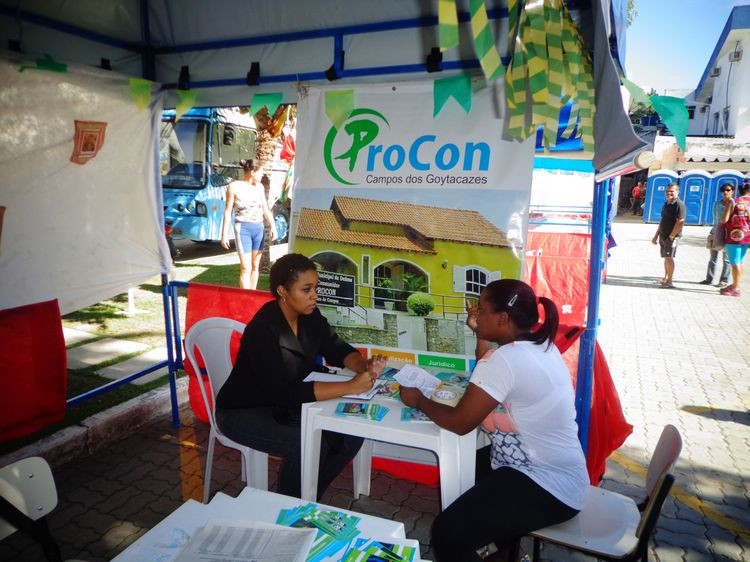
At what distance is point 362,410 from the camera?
242 centimetres

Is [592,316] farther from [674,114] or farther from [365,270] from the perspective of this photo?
[365,270]

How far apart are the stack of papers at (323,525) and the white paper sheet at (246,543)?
38 millimetres

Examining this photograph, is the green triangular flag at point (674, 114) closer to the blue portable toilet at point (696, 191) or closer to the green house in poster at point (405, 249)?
the green house in poster at point (405, 249)

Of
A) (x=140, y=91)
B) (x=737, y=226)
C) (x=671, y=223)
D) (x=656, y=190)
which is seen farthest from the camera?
(x=656, y=190)

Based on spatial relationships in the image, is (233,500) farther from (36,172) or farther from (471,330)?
(36,172)

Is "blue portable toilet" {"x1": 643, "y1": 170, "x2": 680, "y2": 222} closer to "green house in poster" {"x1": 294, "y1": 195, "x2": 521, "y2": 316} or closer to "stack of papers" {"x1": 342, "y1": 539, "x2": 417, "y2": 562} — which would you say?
"green house in poster" {"x1": 294, "y1": 195, "x2": 521, "y2": 316}

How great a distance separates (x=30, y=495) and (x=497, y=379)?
1801 mm

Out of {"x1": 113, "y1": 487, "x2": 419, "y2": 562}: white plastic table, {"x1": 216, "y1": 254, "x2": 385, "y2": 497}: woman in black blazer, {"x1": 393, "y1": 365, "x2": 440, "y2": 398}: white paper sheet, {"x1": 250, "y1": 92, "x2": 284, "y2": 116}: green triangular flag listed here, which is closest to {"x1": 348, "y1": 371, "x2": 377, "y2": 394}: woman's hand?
{"x1": 216, "y1": 254, "x2": 385, "y2": 497}: woman in black blazer

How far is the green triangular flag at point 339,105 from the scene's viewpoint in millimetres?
3338

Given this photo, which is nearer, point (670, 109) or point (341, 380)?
point (670, 109)

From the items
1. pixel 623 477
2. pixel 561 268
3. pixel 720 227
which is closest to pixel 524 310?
pixel 623 477

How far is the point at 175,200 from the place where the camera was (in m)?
10.6

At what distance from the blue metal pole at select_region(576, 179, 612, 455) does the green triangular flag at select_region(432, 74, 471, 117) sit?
0.90 meters

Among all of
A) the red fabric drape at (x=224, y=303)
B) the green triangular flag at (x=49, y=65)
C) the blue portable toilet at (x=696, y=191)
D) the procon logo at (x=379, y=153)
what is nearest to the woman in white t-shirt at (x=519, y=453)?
the procon logo at (x=379, y=153)
